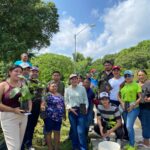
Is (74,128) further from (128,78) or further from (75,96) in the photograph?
(128,78)

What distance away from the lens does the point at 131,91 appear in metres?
7.09

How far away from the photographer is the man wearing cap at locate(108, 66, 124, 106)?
7621mm

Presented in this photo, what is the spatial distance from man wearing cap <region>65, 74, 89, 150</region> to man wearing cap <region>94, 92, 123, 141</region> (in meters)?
0.35

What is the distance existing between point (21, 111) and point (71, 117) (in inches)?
84.2

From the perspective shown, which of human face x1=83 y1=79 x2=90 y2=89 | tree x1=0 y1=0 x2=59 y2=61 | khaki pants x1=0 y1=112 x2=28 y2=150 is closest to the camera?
khaki pants x1=0 y1=112 x2=28 y2=150

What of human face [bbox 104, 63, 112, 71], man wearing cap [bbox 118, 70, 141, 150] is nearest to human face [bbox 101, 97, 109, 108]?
man wearing cap [bbox 118, 70, 141, 150]

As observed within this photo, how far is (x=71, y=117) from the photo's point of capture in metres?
7.22

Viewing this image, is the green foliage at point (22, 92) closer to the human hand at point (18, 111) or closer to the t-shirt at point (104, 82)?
the human hand at point (18, 111)

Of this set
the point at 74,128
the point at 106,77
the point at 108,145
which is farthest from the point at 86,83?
the point at 108,145

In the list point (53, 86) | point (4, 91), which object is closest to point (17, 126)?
point (4, 91)

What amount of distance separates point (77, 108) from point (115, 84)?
110cm

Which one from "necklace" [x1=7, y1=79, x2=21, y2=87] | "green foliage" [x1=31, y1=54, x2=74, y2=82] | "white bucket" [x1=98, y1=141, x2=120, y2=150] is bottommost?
"white bucket" [x1=98, y1=141, x2=120, y2=150]

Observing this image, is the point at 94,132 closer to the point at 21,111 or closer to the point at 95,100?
the point at 95,100

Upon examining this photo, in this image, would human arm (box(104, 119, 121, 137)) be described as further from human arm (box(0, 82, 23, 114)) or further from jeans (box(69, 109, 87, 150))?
human arm (box(0, 82, 23, 114))
